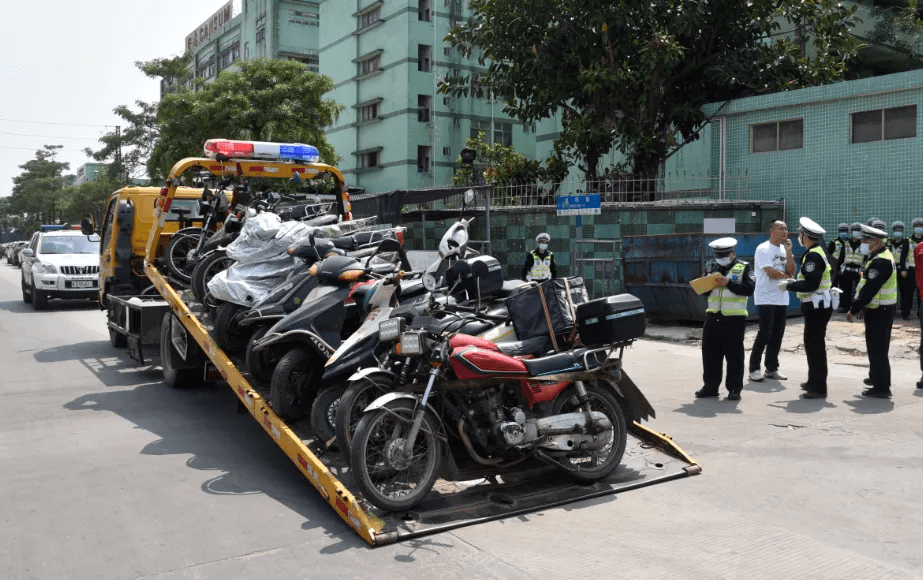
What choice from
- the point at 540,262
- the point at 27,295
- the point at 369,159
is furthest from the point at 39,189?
the point at 540,262

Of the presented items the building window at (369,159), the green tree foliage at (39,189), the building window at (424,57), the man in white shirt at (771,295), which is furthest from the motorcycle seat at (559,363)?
the green tree foliage at (39,189)

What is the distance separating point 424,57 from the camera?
1528 inches

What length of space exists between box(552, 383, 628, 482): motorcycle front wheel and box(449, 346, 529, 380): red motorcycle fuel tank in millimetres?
598

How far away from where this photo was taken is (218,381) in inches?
385

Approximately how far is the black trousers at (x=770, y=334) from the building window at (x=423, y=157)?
30.2 meters

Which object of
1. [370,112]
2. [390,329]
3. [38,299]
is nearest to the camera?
[390,329]

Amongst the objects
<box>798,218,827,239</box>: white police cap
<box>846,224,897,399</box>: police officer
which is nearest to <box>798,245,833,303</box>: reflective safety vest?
<box>798,218,827,239</box>: white police cap

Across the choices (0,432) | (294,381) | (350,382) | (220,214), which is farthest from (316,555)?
(220,214)

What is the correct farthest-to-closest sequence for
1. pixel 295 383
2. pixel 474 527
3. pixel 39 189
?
pixel 39 189, pixel 295 383, pixel 474 527

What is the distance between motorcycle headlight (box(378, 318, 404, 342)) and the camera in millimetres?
5289

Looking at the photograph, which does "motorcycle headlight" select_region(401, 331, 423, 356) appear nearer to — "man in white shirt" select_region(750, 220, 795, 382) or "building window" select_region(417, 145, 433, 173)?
"man in white shirt" select_region(750, 220, 795, 382)

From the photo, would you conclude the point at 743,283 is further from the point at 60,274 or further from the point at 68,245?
the point at 68,245

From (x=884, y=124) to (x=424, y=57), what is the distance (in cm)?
2589

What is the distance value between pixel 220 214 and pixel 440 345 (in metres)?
5.62
